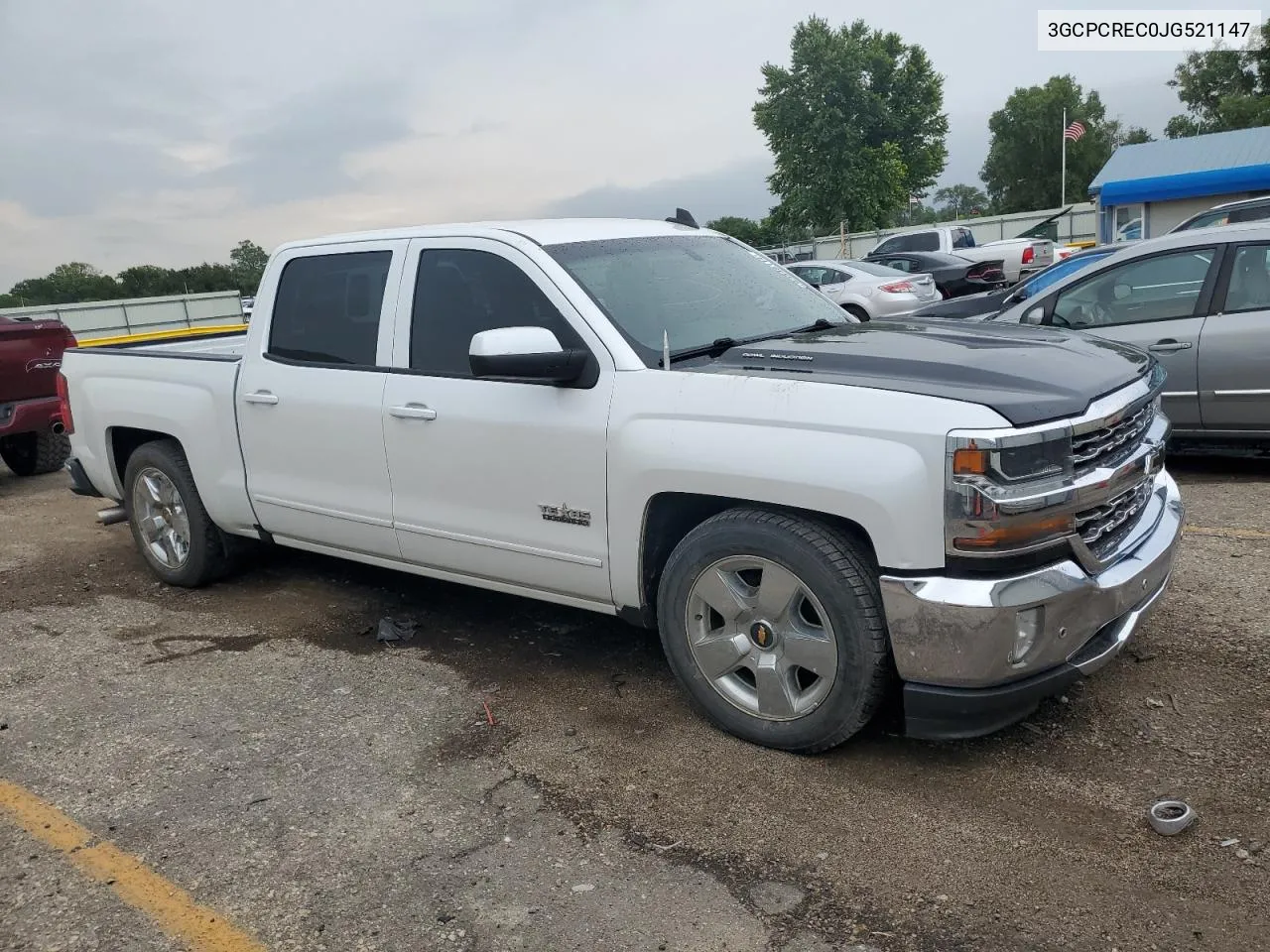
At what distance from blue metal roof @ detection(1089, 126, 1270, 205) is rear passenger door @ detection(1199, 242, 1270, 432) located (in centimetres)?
2145

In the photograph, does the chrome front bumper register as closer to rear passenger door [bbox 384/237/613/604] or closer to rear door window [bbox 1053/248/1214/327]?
rear passenger door [bbox 384/237/613/604]

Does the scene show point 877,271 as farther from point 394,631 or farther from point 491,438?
point 491,438

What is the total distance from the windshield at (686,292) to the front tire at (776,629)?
0.77 m

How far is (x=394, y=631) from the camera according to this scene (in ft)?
16.3

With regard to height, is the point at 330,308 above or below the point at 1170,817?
above

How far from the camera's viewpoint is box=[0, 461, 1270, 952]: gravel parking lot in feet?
8.92

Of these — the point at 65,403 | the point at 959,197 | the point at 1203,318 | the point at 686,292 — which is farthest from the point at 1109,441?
the point at 959,197

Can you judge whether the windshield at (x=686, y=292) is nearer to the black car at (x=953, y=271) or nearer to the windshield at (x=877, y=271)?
the windshield at (x=877, y=271)

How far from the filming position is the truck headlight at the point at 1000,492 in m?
2.94

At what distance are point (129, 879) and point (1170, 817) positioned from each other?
9.79ft

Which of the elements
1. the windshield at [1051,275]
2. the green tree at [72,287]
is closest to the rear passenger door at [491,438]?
the windshield at [1051,275]

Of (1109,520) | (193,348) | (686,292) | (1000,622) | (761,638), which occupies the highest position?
(686,292)

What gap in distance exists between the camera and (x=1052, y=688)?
125 inches

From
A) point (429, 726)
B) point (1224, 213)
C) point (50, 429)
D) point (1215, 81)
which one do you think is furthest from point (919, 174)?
point (429, 726)
